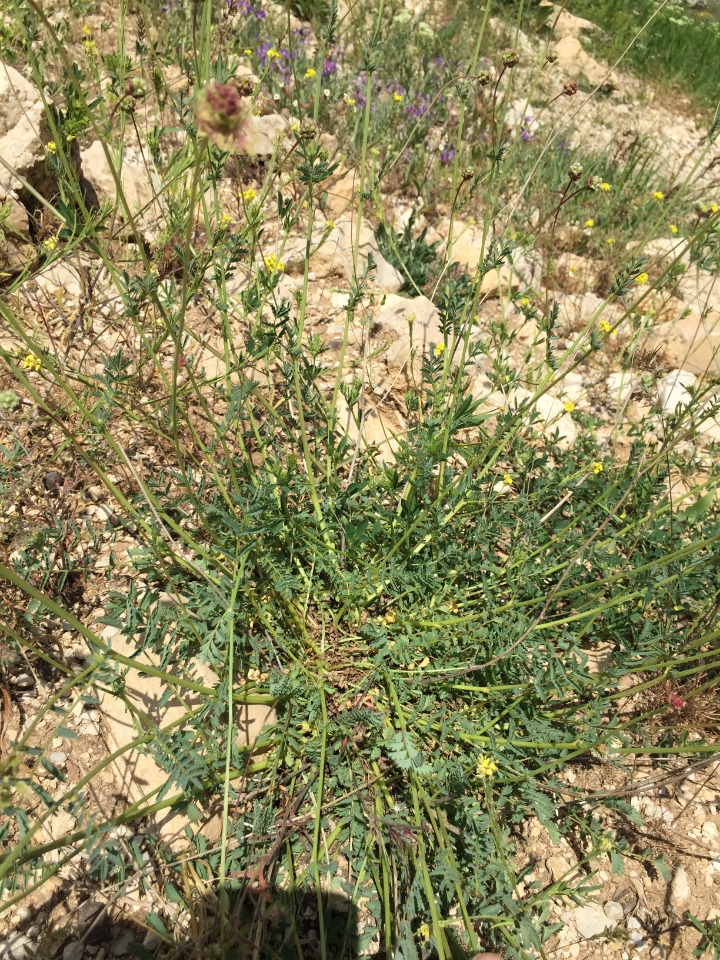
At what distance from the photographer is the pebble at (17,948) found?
60.8 inches

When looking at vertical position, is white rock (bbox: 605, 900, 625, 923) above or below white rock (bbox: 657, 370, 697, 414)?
below

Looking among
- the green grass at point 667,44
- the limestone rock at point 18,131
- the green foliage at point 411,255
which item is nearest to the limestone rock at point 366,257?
the green foliage at point 411,255

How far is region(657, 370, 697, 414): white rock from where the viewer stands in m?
3.25

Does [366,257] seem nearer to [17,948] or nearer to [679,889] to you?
[679,889]

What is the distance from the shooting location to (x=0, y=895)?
1.47 m

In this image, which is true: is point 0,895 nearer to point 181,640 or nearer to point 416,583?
point 181,640

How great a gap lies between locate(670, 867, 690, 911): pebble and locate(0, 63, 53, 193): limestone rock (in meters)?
3.52

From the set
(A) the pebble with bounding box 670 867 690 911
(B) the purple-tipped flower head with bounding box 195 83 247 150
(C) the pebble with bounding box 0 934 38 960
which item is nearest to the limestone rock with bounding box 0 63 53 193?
(B) the purple-tipped flower head with bounding box 195 83 247 150

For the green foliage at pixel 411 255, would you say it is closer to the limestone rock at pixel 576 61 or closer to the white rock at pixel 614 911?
the white rock at pixel 614 911

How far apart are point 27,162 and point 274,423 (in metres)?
1.69

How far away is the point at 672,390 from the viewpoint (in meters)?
3.23

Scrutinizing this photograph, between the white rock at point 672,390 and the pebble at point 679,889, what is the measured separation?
2102 millimetres

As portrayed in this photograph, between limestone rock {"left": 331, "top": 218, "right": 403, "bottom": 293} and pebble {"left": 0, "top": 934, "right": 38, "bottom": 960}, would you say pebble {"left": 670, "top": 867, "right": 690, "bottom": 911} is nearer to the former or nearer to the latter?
pebble {"left": 0, "top": 934, "right": 38, "bottom": 960}

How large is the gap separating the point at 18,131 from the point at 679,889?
376 centimetres
